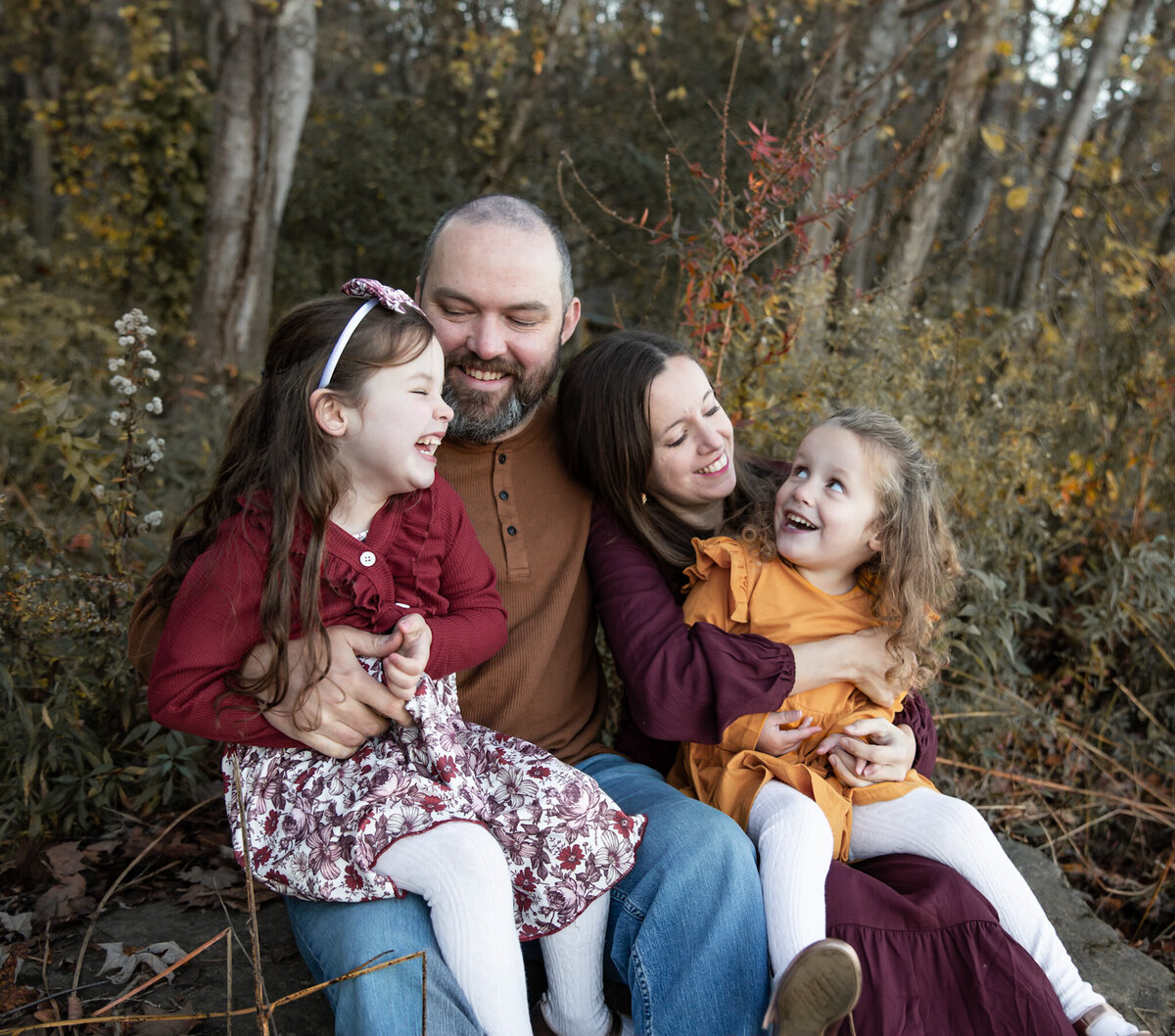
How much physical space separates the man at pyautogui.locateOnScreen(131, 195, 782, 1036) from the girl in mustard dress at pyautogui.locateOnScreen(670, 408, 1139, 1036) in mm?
158

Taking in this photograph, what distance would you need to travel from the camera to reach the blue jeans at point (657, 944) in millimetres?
1979

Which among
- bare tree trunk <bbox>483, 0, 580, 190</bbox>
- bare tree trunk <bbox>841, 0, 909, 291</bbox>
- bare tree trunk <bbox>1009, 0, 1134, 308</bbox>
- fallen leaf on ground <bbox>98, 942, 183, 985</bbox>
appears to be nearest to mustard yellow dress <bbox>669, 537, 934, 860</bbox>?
fallen leaf on ground <bbox>98, 942, 183, 985</bbox>

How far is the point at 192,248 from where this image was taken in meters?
8.10

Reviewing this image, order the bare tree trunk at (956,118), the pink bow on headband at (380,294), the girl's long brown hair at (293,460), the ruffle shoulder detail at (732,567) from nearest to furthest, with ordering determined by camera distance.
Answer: the girl's long brown hair at (293,460)
the pink bow on headband at (380,294)
the ruffle shoulder detail at (732,567)
the bare tree trunk at (956,118)

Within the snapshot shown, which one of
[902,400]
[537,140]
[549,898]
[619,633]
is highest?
[537,140]

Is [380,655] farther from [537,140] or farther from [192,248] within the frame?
[537,140]

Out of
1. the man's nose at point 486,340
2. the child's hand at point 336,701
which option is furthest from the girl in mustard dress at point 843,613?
the child's hand at point 336,701

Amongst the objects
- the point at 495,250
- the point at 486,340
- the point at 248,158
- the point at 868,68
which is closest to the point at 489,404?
the point at 486,340

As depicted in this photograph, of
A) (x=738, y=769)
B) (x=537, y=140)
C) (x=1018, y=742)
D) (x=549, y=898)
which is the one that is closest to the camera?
(x=549, y=898)

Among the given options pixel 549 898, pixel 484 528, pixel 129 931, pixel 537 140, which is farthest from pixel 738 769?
pixel 537 140

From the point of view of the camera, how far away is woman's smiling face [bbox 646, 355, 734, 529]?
2711 mm

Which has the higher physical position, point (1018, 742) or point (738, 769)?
point (738, 769)

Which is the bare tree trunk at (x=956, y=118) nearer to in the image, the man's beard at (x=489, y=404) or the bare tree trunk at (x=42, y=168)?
the man's beard at (x=489, y=404)

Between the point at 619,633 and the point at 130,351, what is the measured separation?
67.7 inches
